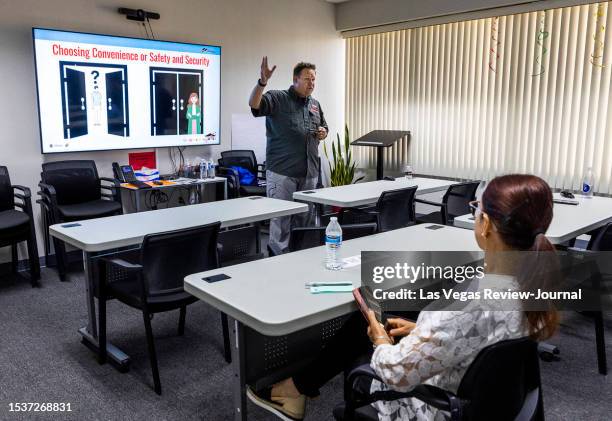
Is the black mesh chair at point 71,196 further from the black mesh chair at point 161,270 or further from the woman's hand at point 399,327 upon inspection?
the woman's hand at point 399,327

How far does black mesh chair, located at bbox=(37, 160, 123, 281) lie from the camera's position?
4.25 meters

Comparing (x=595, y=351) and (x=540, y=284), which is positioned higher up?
(x=540, y=284)

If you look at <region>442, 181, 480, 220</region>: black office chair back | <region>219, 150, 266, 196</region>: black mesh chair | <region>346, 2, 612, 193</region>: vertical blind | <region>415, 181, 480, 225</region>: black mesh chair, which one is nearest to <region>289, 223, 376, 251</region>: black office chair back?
<region>415, 181, 480, 225</region>: black mesh chair

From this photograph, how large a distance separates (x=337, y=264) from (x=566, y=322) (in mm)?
2109

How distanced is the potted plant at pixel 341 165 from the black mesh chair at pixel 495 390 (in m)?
5.35

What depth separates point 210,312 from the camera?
11.8 ft

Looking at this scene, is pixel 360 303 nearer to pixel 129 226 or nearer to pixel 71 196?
pixel 129 226

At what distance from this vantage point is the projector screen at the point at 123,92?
14.6ft

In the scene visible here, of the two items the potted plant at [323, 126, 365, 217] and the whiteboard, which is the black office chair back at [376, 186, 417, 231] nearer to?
the whiteboard

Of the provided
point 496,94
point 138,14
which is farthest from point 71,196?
point 496,94

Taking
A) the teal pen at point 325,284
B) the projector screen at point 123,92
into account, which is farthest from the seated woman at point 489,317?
the projector screen at point 123,92

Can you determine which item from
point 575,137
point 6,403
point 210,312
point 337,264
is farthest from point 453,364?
point 575,137

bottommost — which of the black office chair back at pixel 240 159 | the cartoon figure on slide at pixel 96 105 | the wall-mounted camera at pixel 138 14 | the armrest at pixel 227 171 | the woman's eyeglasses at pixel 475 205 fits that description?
the armrest at pixel 227 171

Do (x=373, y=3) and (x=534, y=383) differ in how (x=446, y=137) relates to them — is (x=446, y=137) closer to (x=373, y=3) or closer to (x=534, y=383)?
(x=373, y=3)
